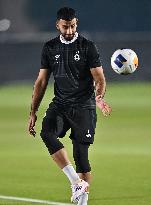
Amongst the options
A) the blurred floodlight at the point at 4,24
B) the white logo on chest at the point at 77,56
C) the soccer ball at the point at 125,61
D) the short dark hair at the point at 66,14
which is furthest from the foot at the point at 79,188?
the blurred floodlight at the point at 4,24

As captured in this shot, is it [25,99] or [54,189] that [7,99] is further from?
[54,189]

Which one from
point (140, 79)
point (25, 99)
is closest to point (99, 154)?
point (25, 99)

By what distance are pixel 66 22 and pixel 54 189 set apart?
305cm

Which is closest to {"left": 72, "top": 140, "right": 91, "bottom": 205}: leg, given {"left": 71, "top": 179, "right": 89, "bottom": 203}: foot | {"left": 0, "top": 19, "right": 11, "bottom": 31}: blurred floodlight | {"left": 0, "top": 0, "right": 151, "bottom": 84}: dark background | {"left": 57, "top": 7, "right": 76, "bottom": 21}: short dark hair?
{"left": 71, "top": 179, "right": 89, "bottom": 203}: foot

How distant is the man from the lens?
12.0 meters

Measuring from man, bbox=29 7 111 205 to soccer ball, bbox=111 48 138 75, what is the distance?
1353mm

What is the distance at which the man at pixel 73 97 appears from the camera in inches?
473

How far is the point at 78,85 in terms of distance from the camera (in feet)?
40.0

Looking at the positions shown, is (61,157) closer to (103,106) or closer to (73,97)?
(73,97)

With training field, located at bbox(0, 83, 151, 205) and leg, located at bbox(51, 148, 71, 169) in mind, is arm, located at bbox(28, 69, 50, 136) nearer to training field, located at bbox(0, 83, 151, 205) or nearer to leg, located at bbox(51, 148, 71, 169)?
leg, located at bbox(51, 148, 71, 169)

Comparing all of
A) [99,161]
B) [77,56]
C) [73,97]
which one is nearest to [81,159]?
[73,97]

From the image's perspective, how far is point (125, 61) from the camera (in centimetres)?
1362

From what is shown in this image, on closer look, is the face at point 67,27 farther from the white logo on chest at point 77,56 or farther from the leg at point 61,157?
the leg at point 61,157

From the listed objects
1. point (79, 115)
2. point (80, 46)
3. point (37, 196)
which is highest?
point (80, 46)
